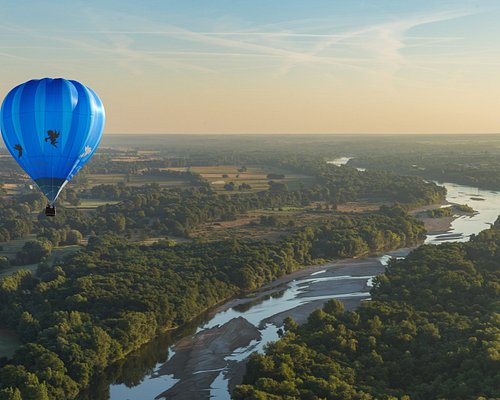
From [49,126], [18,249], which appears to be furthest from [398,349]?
[18,249]

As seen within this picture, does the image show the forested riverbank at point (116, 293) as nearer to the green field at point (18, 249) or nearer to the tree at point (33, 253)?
the green field at point (18, 249)

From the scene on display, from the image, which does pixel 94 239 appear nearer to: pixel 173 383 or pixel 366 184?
pixel 173 383

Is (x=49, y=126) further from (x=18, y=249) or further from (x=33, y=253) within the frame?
(x=18, y=249)

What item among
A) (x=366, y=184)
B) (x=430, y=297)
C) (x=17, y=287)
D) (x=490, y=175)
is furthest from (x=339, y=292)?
(x=490, y=175)

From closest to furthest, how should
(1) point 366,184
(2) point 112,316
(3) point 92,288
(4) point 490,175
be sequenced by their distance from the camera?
(2) point 112,316 → (3) point 92,288 → (1) point 366,184 → (4) point 490,175

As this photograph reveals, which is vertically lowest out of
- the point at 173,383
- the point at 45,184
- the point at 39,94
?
the point at 173,383

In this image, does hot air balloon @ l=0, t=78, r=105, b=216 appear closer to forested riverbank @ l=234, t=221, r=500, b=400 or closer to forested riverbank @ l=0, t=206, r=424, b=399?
forested riverbank @ l=0, t=206, r=424, b=399

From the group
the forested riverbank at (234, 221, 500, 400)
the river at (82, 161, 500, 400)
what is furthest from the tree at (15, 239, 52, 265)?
the forested riverbank at (234, 221, 500, 400)
